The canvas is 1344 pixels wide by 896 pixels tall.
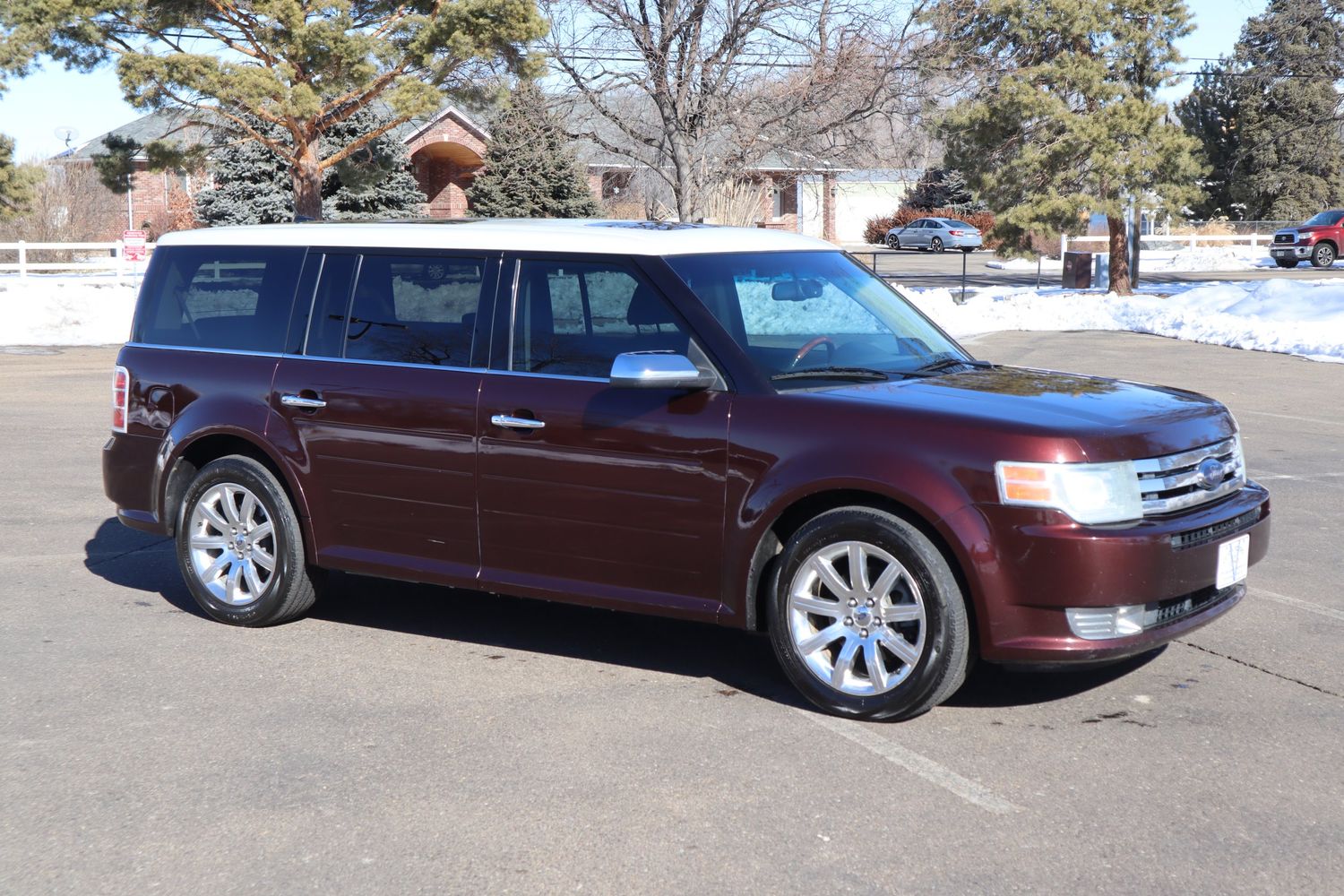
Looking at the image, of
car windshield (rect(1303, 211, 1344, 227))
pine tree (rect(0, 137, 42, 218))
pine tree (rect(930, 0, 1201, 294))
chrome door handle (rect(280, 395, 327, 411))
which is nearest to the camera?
chrome door handle (rect(280, 395, 327, 411))

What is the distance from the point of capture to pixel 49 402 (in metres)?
15.7

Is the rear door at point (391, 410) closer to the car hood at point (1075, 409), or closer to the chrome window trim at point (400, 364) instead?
the chrome window trim at point (400, 364)

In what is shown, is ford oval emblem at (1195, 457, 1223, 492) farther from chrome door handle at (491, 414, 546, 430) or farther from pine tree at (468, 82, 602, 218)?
pine tree at (468, 82, 602, 218)

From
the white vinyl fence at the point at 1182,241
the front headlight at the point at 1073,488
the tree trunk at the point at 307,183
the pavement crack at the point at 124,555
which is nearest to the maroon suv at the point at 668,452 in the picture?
the front headlight at the point at 1073,488

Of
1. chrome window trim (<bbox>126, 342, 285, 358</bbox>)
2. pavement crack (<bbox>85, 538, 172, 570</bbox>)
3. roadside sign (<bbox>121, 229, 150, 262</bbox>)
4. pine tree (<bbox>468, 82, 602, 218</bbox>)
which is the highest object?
pine tree (<bbox>468, 82, 602, 218</bbox>)

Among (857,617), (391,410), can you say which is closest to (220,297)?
(391,410)

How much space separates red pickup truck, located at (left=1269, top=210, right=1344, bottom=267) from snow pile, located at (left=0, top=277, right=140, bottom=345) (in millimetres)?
33803

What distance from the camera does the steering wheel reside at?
583cm

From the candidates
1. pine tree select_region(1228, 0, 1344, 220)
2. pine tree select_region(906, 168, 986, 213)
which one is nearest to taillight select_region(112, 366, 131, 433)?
pine tree select_region(1228, 0, 1344, 220)

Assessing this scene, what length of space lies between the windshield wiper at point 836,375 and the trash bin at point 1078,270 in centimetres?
3118

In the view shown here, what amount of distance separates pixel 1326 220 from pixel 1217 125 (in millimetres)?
11967

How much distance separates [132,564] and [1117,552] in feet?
18.3

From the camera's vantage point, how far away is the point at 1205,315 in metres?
24.3

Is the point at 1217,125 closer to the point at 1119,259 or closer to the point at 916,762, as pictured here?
the point at 1119,259
